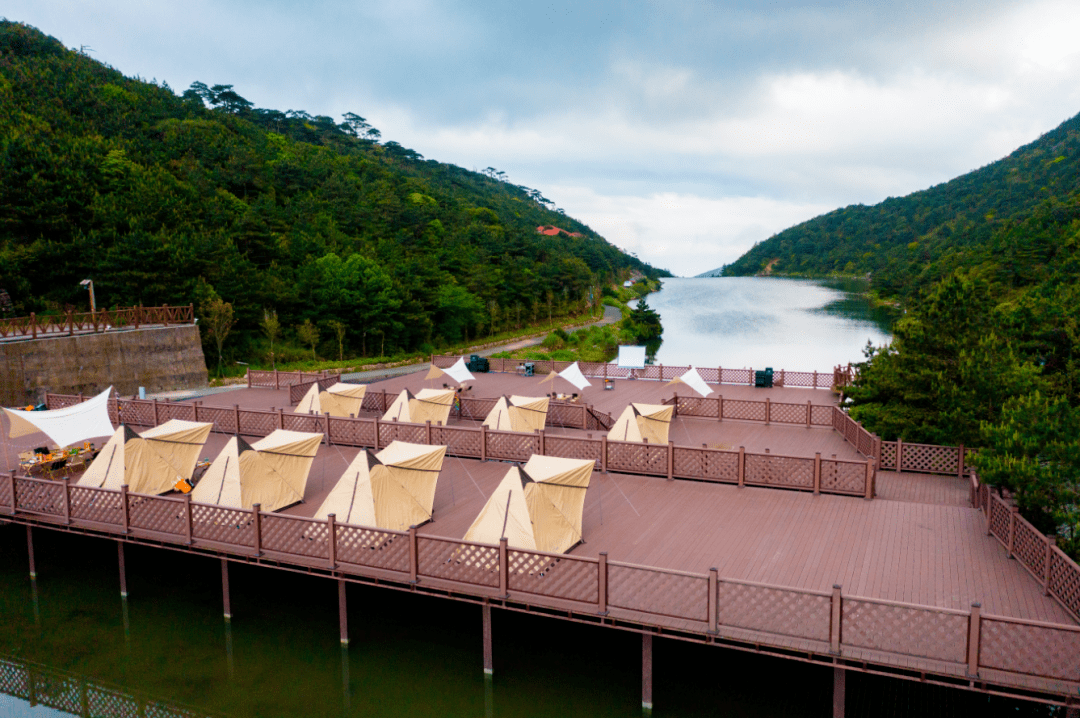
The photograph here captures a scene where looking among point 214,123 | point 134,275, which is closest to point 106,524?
point 134,275

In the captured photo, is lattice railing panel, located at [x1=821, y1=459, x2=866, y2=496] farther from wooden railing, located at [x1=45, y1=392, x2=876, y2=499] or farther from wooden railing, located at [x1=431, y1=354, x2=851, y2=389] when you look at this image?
wooden railing, located at [x1=431, y1=354, x2=851, y2=389]

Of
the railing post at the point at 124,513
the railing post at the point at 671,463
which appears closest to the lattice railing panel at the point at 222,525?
the railing post at the point at 124,513

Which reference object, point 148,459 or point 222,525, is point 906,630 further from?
point 148,459

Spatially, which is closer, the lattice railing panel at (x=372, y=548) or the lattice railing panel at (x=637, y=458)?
the lattice railing panel at (x=372, y=548)

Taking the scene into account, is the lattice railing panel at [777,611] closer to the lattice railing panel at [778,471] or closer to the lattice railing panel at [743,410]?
the lattice railing panel at [778,471]

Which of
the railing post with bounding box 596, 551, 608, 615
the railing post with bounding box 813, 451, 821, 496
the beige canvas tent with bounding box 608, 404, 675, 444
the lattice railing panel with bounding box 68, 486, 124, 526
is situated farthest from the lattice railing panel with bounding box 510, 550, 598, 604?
the lattice railing panel with bounding box 68, 486, 124, 526

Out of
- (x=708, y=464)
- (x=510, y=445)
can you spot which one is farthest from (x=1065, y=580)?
(x=510, y=445)

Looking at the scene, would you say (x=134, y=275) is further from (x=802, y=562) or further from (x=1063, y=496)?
(x=1063, y=496)
